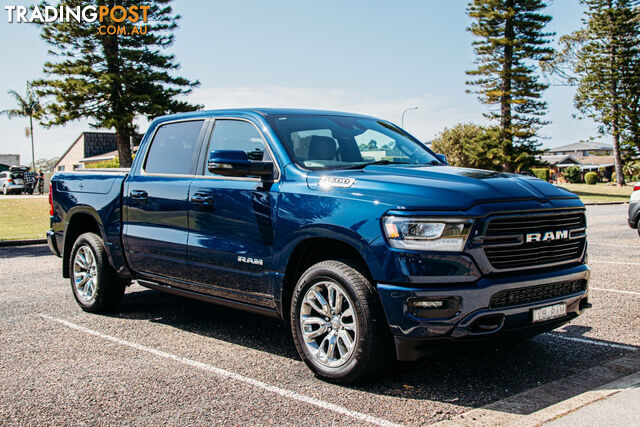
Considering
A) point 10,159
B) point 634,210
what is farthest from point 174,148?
point 10,159

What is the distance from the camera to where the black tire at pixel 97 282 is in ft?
21.4

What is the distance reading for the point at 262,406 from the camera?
13.0ft

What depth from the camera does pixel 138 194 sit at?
19.7ft

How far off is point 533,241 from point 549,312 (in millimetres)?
504

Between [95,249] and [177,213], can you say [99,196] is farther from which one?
[177,213]

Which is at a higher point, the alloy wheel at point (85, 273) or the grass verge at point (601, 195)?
the alloy wheel at point (85, 273)

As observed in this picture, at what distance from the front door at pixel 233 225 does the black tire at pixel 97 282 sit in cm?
155

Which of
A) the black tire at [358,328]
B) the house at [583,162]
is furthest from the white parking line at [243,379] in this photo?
the house at [583,162]

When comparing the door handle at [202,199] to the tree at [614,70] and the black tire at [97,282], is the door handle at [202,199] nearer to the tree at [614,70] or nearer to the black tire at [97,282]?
the black tire at [97,282]

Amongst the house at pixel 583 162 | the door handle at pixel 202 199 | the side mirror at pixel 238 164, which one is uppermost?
the house at pixel 583 162

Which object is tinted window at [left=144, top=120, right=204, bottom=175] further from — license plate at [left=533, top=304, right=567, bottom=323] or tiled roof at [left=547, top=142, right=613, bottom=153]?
tiled roof at [left=547, top=142, right=613, bottom=153]

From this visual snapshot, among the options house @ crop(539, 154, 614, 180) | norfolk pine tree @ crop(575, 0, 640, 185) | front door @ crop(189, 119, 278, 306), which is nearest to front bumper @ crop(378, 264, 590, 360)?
front door @ crop(189, 119, 278, 306)

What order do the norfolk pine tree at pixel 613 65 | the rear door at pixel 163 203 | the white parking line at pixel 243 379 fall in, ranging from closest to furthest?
1. the white parking line at pixel 243 379
2. the rear door at pixel 163 203
3. the norfolk pine tree at pixel 613 65

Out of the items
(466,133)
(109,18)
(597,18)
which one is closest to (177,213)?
(109,18)
